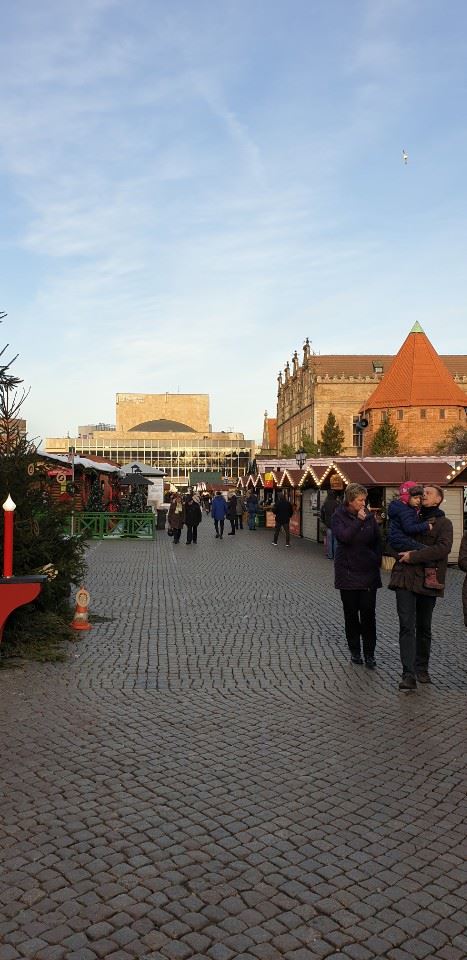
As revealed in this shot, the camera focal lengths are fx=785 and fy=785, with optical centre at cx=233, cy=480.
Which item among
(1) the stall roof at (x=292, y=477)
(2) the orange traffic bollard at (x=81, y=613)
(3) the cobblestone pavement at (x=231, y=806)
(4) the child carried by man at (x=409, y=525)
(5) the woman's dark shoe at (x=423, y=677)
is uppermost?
(1) the stall roof at (x=292, y=477)

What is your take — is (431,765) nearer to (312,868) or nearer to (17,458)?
(312,868)

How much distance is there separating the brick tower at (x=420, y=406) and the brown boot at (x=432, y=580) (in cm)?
7024

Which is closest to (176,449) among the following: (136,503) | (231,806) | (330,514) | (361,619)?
(136,503)

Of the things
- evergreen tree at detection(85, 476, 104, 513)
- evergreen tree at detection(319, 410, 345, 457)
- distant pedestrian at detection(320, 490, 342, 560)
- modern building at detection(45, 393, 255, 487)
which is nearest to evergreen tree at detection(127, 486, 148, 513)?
evergreen tree at detection(85, 476, 104, 513)

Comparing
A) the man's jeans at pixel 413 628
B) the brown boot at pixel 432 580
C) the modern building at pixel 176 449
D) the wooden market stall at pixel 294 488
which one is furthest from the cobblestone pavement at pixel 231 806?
the modern building at pixel 176 449

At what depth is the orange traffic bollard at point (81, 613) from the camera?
9.43m

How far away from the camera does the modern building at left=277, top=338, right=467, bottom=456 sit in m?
88.4

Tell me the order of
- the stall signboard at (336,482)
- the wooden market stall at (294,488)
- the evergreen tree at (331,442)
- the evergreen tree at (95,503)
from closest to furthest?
the stall signboard at (336,482), the evergreen tree at (95,503), the wooden market stall at (294,488), the evergreen tree at (331,442)

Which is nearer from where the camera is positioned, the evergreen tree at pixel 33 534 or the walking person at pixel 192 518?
the evergreen tree at pixel 33 534

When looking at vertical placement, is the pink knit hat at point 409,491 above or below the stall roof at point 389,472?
below

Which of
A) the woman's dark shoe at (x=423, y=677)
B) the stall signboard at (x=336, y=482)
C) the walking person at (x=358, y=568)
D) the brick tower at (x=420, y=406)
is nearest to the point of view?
the woman's dark shoe at (x=423, y=677)

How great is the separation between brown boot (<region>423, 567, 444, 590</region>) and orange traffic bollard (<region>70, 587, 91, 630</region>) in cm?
444

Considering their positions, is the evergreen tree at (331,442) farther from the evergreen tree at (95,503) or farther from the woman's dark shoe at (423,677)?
the woman's dark shoe at (423,677)

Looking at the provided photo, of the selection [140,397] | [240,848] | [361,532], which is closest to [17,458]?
[361,532]
